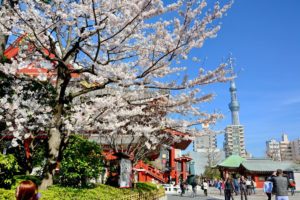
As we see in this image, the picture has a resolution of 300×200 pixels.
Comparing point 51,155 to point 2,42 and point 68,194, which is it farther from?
point 2,42

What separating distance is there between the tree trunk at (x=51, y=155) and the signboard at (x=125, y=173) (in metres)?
5.60

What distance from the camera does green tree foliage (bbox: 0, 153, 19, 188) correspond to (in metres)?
7.36

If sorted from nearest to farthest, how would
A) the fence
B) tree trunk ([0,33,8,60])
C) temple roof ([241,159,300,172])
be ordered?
tree trunk ([0,33,8,60]) < the fence < temple roof ([241,159,300,172])

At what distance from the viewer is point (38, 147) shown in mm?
15219

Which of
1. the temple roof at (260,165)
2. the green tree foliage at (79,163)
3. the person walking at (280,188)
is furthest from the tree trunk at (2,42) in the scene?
the temple roof at (260,165)

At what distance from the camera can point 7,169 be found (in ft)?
24.5

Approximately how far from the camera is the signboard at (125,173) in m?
14.6

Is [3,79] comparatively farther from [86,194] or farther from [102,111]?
[86,194]

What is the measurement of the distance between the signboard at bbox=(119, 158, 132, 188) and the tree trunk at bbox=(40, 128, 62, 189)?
5.60 metres

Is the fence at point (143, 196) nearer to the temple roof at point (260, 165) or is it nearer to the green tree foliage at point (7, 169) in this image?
→ the green tree foliage at point (7, 169)

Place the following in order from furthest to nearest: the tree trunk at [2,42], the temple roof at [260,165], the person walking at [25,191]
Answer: the temple roof at [260,165], the tree trunk at [2,42], the person walking at [25,191]

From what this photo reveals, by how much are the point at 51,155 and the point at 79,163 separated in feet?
10.0

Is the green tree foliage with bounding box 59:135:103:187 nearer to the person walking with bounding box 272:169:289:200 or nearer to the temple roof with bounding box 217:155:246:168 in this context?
the person walking with bounding box 272:169:289:200

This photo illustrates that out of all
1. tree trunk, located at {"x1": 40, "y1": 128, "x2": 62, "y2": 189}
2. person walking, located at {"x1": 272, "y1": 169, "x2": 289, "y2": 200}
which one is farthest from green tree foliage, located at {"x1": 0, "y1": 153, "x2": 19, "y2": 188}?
person walking, located at {"x1": 272, "y1": 169, "x2": 289, "y2": 200}
